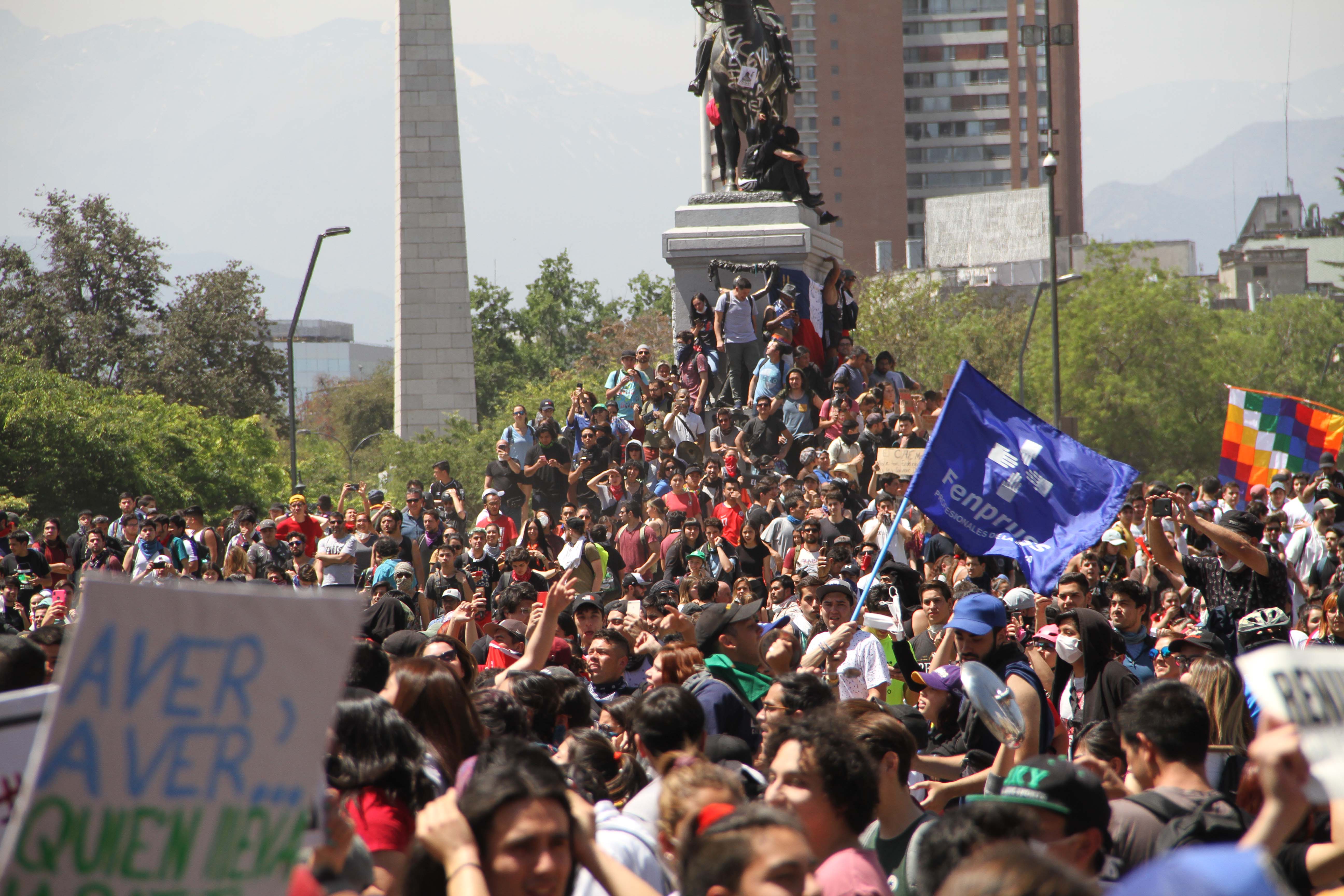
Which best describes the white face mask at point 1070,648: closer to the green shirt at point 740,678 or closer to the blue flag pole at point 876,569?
the blue flag pole at point 876,569

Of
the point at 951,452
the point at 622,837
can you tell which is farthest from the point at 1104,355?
the point at 622,837

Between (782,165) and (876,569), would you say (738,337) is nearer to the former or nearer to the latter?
(782,165)

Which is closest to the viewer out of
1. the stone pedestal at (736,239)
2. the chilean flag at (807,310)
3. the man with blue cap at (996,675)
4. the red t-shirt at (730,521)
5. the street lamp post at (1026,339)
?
the man with blue cap at (996,675)

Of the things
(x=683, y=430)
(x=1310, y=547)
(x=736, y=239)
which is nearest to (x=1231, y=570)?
(x=1310, y=547)

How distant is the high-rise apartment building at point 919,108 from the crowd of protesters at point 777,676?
328 ft

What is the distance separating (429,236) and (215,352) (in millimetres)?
16493

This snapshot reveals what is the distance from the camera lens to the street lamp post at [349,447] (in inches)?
2731

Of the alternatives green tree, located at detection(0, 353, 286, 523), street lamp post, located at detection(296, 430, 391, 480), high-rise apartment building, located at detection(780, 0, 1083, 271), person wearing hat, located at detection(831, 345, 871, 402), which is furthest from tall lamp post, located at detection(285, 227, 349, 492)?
high-rise apartment building, located at detection(780, 0, 1083, 271)

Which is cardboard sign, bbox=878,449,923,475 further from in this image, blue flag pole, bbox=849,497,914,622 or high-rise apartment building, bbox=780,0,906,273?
high-rise apartment building, bbox=780,0,906,273

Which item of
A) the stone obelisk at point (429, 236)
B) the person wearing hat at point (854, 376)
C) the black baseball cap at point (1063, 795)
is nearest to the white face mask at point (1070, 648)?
the black baseball cap at point (1063, 795)

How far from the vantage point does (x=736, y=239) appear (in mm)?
21516

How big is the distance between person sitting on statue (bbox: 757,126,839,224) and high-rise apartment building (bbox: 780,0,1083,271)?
9186cm

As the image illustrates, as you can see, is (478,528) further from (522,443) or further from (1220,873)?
(1220,873)

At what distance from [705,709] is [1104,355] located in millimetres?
53311
